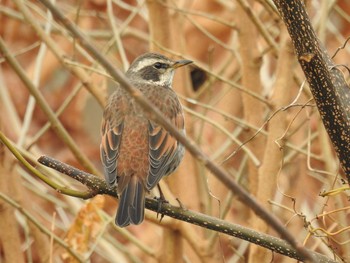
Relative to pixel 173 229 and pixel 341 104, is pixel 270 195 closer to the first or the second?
pixel 173 229

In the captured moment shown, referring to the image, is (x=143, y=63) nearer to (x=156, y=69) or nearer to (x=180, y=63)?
(x=156, y=69)

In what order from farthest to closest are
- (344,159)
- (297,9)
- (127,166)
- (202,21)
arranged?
(202,21), (127,166), (344,159), (297,9)

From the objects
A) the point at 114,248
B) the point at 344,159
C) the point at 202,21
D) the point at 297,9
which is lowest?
the point at 344,159

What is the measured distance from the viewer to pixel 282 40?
5.12 m

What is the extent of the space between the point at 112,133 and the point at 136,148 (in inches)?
9.8

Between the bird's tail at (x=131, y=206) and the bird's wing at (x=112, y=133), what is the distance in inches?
4.2

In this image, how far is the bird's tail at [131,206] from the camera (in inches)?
162

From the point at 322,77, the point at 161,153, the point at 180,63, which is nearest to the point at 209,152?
the point at 180,63

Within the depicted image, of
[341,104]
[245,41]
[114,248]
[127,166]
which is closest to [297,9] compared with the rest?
[341,104]

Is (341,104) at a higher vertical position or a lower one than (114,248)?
lower

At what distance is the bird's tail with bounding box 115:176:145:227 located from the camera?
412 centimetres

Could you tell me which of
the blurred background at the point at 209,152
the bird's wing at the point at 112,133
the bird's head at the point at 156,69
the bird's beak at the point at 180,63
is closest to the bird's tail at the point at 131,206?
the bird's wing at the point at 112,133

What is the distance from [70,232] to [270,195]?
1217 mm

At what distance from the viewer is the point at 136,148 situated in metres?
4.74
